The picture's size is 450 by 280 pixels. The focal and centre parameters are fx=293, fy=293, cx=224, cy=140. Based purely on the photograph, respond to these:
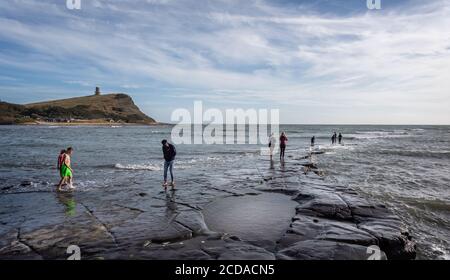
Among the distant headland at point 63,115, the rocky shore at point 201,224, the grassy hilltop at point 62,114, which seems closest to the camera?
the rocky shore at point 201,224

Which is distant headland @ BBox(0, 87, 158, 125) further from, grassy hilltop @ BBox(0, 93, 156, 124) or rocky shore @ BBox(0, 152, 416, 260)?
rocky shore @ BBox(0, 152, 416, 260)

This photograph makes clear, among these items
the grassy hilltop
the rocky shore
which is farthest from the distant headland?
the rocky shore

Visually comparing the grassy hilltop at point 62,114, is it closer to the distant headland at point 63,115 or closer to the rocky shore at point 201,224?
the distant headland at point 63,115

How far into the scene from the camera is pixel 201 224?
7.86 m

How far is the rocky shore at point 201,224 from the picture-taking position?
19.8 ft

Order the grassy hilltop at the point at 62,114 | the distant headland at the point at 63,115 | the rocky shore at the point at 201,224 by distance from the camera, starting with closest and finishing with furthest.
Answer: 1. the rocky shore at the point at 201,224
2. the distant headland at the point at 63,115
3. the grassy hilltop at the point at 62,114

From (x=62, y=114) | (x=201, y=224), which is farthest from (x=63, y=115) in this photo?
(x=201, y=224)

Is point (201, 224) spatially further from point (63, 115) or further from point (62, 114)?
point (62, 114)

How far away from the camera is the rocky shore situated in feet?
19.8

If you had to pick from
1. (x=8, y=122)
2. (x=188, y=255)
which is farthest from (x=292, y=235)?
(x=8, y=122)

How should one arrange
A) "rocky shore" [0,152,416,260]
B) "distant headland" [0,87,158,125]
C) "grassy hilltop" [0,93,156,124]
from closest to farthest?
"rocky shore" [0,152,416,260], "distant headland" [0,87,158,125], "grassy hilltop" [0,93,156,124]

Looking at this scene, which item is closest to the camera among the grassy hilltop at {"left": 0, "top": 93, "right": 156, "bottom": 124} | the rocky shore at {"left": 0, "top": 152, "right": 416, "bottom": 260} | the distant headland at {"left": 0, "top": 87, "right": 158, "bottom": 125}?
the rocky shore at {"left": 0, "top": 152, "right": 416, "bottom": 260}

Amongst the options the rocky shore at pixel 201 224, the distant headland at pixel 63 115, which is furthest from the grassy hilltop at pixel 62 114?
the rocky shore at pixel 201 224
